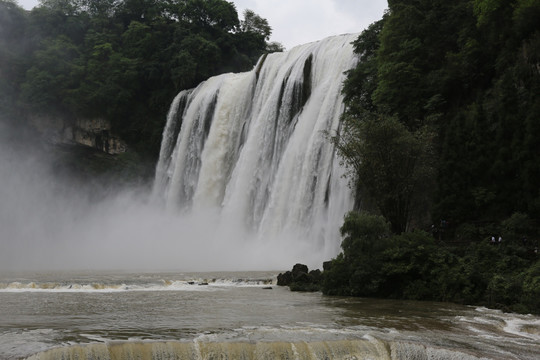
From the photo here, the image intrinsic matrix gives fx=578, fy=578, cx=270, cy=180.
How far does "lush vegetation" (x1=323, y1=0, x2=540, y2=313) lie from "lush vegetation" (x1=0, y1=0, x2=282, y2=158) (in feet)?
94.9

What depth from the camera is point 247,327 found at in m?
14.0

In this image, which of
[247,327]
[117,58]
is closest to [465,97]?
[247,327]

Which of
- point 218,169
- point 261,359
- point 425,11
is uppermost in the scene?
point 425,11

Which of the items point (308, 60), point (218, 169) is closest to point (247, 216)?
point (218, 169)

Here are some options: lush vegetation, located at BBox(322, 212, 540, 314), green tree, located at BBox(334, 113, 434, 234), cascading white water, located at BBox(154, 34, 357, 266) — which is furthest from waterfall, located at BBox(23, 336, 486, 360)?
cascading white water, located at BBox(154, 34, 357, 266)

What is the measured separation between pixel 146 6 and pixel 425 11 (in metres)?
43.1

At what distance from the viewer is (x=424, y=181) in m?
26.6

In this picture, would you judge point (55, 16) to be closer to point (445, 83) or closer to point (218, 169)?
point (218, 169)

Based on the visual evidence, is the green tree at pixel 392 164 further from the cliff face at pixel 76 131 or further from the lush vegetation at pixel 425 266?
the cliff face at pixel 76 131

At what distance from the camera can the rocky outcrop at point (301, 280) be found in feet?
75.7

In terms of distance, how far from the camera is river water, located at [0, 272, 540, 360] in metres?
11.6

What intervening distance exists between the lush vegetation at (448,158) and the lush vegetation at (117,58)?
28.9 m

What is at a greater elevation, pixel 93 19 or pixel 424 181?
pixel 93 19

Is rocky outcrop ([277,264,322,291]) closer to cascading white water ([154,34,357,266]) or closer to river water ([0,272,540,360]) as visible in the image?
river water ([0,272,540,360])
